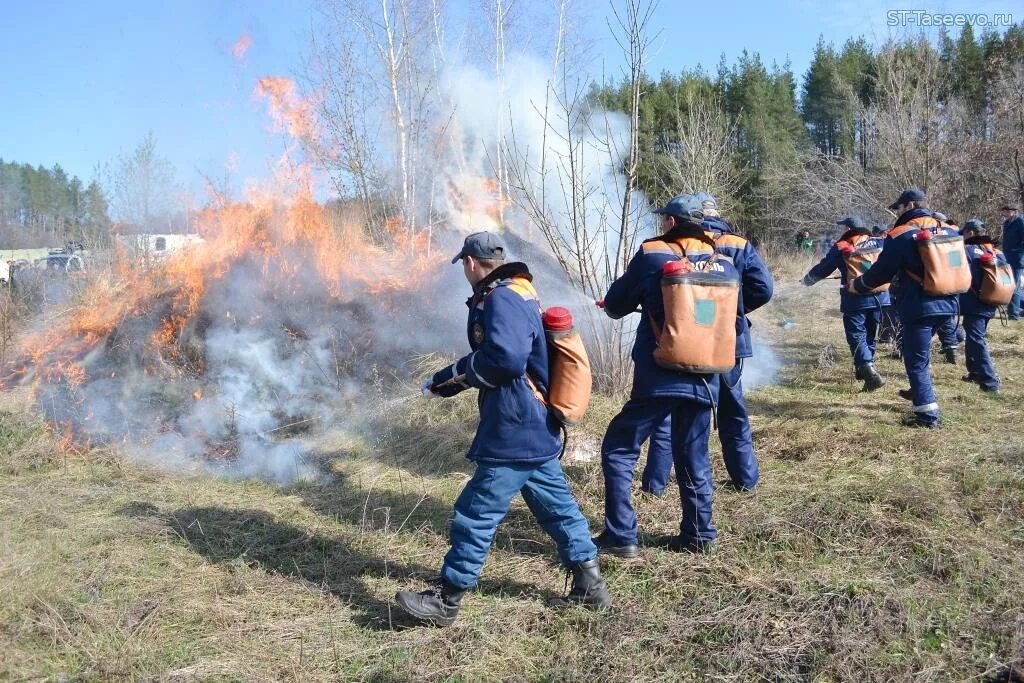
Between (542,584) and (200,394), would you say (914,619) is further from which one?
(200,394)

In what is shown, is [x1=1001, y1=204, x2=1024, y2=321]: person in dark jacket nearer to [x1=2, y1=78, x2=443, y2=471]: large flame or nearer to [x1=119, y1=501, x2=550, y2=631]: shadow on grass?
[x1=2, y1=78, x2=443, y2=471]: large flame

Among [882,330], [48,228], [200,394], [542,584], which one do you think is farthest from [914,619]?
[48,228]

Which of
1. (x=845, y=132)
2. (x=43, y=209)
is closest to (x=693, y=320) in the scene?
(x=845, y=132)

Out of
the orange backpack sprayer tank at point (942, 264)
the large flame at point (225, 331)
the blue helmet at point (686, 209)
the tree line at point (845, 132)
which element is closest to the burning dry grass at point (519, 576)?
the large flame at point (225, 331)

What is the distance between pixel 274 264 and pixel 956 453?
20.7 ft

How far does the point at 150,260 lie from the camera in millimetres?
8984

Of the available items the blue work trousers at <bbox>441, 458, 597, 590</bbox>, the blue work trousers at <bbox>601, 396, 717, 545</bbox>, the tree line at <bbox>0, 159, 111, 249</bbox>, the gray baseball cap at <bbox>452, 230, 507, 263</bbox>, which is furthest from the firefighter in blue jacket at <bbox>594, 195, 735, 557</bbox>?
the tree line at <bbox>0, 159, 111, 249</bbox>

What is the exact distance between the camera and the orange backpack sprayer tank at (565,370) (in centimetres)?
331

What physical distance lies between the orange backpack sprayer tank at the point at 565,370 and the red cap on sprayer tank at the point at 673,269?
1.89ft

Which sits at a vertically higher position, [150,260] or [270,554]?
[150,260]

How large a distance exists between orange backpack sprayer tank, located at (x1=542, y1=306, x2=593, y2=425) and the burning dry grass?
92cm

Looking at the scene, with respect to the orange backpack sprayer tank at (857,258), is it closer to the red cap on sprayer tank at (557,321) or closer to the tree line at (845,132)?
the tree line at (845,132)

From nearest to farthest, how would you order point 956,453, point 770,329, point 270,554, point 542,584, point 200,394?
point 542,584 < point 270,554 < point 956,453 < point 200,394 < point 770,329

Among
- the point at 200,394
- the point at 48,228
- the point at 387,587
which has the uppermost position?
the point at 48,228
